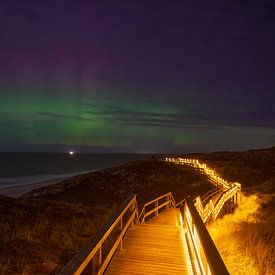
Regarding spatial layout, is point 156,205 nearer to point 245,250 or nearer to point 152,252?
point 245,250

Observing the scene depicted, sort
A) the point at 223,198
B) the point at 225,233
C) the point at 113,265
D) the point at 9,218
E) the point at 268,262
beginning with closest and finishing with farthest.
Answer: the point at 113,265
the point at 268,262
the point at 225,233
the point at 9,218
the point at 223,198

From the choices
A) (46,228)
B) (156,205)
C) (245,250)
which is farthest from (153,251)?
(156,205)

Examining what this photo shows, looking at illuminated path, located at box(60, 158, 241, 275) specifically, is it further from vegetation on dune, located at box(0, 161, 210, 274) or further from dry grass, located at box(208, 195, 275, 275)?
vegetation on dune, located at box(0, 161, 210, 274)

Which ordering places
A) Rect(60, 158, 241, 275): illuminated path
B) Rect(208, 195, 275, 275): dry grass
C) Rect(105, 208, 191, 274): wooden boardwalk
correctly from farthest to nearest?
Rect(208, 195, 275, 275): dry grass
Rect(105, 208, 191, 274): wooden boardwalk
Rect(60, 158, 241, 275): illuminated path

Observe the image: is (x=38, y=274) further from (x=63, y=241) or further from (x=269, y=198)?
(x=269, y=198)

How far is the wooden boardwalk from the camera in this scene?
7027 mm

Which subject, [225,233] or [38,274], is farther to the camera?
[225,233]

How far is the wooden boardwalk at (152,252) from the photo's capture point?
23.1 ft

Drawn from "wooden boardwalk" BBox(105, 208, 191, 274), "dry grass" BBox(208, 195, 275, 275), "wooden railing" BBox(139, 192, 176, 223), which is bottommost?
"dry grass" BBox(208, 195, 275, 275)

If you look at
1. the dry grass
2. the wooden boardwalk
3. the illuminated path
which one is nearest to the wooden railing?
the illuminated path

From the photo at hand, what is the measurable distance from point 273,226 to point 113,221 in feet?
26.8

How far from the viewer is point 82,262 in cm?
454

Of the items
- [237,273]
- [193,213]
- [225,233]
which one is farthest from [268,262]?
[225,233]

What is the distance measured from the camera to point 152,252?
830 cm
